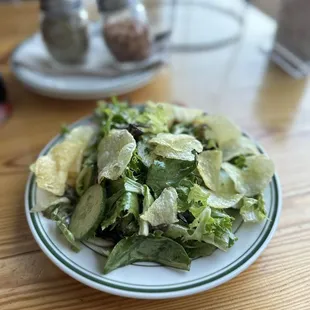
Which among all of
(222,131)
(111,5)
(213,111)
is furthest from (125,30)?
(222,131)

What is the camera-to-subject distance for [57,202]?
0.48 meters

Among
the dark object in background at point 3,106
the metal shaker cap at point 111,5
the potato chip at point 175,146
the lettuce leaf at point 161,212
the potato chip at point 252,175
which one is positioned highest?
the metal shaker cap at point 111,5

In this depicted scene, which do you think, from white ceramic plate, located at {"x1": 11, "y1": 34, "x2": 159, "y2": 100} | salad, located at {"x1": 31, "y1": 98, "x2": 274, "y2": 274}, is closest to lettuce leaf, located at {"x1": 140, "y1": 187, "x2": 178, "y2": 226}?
salad, located at {"x1": 31, "y1": 98, "x2": 274, "y2": 274}

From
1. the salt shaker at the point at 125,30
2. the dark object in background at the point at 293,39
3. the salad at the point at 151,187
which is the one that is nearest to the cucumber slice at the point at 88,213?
the salad at the point at 151,187

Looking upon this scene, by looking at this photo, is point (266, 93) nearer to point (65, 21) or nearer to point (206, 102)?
point (206, 102)

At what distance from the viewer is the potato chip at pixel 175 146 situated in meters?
0.45

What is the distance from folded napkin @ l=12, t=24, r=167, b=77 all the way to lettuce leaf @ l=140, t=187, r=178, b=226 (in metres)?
0.41

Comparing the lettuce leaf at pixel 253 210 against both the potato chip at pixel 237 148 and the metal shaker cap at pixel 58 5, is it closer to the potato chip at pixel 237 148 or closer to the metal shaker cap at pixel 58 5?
the potato chip at pixel 237 148

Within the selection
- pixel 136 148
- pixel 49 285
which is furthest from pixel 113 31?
pixel 49 285

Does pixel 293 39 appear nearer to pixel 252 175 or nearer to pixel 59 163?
pixel 252 175

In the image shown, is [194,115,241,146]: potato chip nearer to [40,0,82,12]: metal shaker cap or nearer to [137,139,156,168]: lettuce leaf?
[137,139,156,168]: lettuce leaf

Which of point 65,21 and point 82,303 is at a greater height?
point 65,21

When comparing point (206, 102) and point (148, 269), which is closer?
point (148, 269)

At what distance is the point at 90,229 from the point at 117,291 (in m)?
0.07
